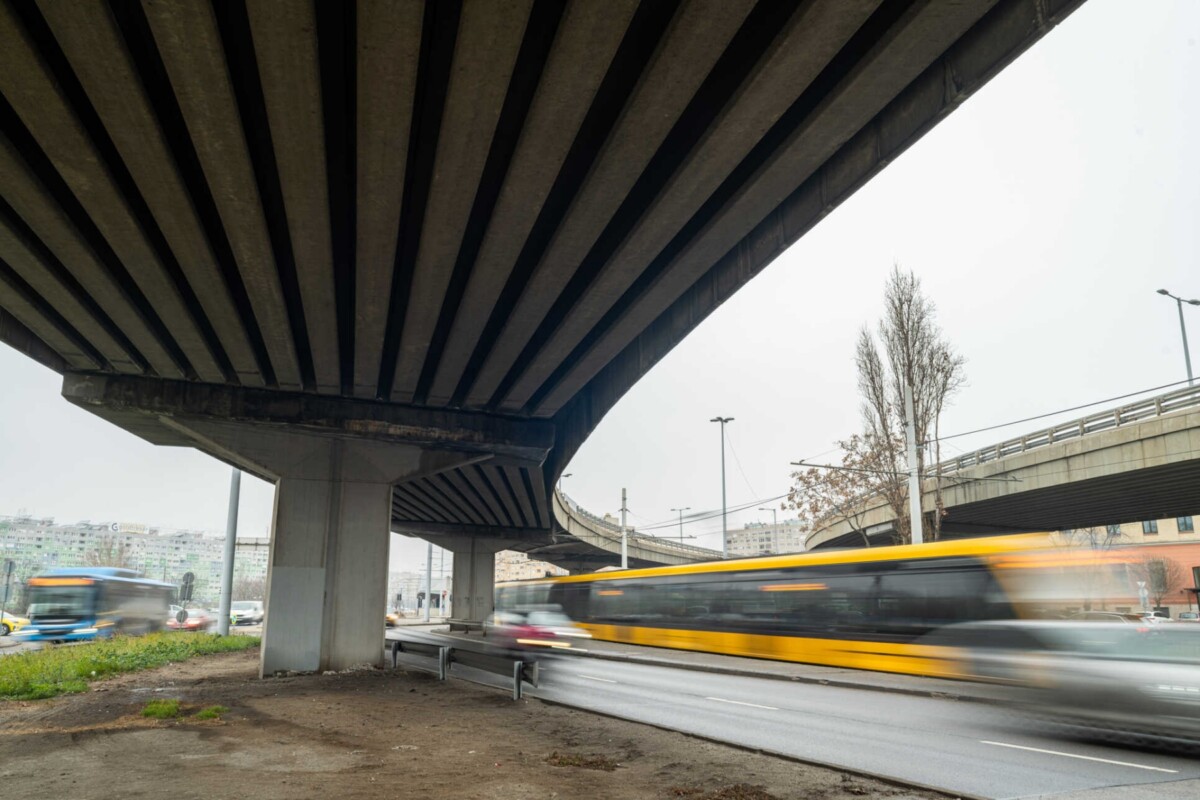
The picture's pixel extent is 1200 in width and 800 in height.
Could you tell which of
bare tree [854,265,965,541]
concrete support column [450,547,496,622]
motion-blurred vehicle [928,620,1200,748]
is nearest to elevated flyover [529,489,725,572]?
concrete support column [450,547,496,622]

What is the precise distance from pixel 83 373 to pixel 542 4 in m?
16.4

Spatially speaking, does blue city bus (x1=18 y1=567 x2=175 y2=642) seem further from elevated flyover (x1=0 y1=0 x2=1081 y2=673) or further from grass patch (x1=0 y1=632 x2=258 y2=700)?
elevated flyover (x1=0 y1=0 x2=1081 y2=673)

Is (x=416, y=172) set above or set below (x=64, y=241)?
above

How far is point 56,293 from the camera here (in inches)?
559

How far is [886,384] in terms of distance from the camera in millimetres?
32094

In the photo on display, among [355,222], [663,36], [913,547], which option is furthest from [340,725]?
[913,547]

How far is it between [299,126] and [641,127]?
3599mm

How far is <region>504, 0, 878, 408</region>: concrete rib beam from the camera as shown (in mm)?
7168

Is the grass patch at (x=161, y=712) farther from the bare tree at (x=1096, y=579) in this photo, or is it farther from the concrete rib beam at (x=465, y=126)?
the bare tree at (x=1096, y=579)

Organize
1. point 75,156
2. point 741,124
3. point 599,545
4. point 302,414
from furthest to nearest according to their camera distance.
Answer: point 599,545, point 302,414, point 75,156, point 741,124

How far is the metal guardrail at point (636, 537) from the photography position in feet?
174

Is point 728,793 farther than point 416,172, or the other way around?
point 416,172

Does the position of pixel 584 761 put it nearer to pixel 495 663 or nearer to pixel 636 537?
pixel 495 663

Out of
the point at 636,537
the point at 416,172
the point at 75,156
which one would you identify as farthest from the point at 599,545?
the point at 75,156
